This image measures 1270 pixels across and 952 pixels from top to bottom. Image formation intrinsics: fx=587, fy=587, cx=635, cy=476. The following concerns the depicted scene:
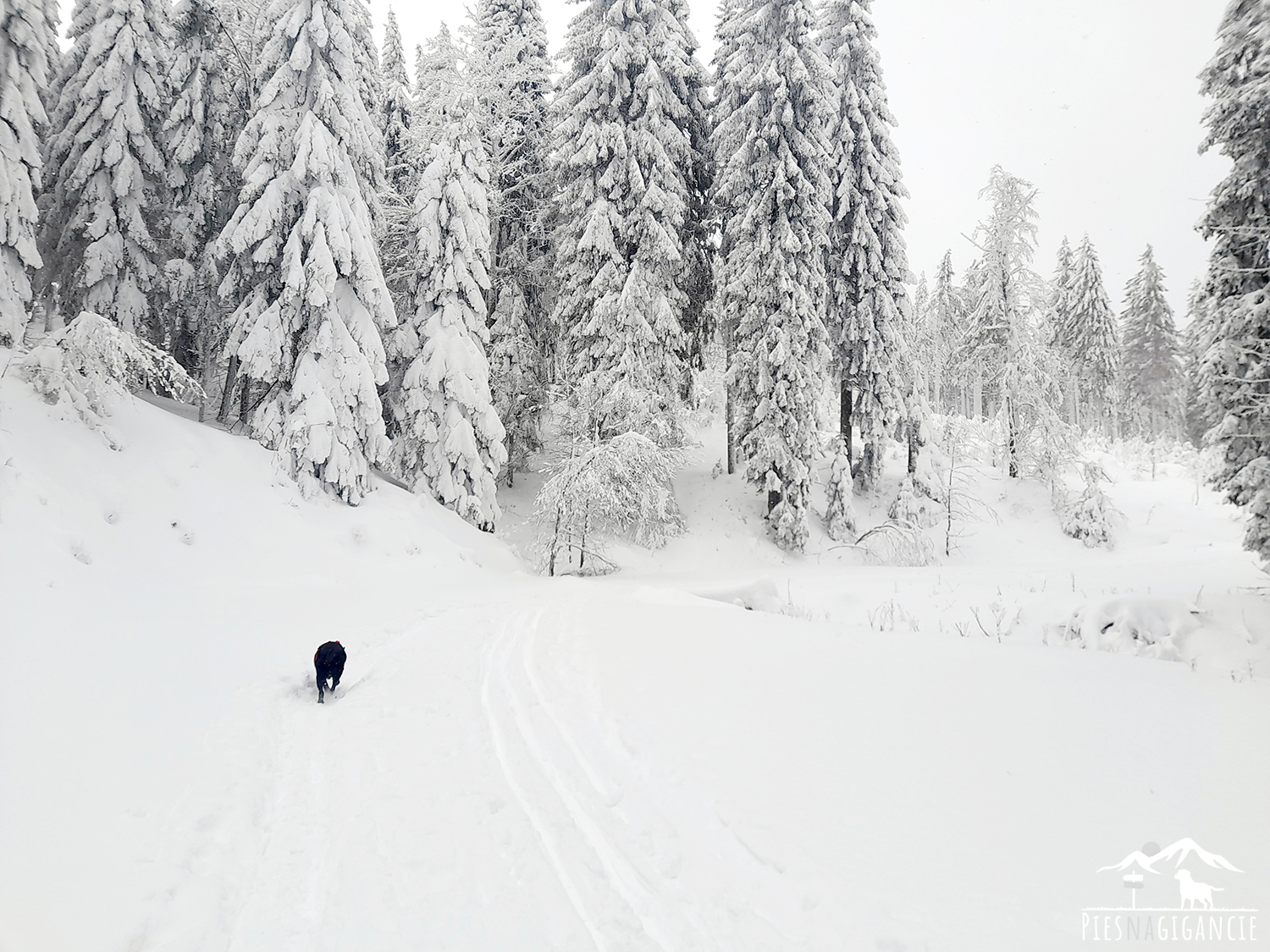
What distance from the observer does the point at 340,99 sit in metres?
15.7

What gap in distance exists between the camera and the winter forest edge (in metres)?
15.0

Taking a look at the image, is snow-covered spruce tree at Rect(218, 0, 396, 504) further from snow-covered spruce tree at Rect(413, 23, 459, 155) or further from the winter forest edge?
snow-covered spruce tree at Rect(413, 23, 459, 155)

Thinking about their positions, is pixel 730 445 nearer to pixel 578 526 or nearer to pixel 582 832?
pixel 578 526

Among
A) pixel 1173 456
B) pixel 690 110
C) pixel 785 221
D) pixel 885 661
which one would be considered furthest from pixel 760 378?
pixel 1173 456

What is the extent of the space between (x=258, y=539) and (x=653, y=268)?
14912 mm

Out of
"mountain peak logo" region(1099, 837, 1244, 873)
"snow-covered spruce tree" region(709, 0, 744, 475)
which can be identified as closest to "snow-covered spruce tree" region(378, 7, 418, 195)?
"snow-covered spruce tree" region(709, 0, 744, 475)

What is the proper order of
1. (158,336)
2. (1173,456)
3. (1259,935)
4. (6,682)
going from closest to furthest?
(1259,935) < (6,682) < (158,336) < (1173,456)

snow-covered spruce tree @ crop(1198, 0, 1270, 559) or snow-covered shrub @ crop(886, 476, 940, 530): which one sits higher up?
snow-covered spruce tree @ crop(1198, 0, 1270, 559)

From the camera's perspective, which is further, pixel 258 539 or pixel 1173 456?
pixel 1173 456

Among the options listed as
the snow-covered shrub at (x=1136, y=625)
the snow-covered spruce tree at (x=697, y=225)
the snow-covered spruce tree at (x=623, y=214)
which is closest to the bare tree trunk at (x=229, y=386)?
the snow-covered spruce tree at (x=623, y=214)

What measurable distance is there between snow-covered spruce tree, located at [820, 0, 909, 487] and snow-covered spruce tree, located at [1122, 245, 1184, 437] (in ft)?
108

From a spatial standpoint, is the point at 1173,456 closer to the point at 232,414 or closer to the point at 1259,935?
the point at 1259,935

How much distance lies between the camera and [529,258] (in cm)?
2459

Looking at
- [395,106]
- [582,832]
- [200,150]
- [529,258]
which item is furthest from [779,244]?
[395,106]
